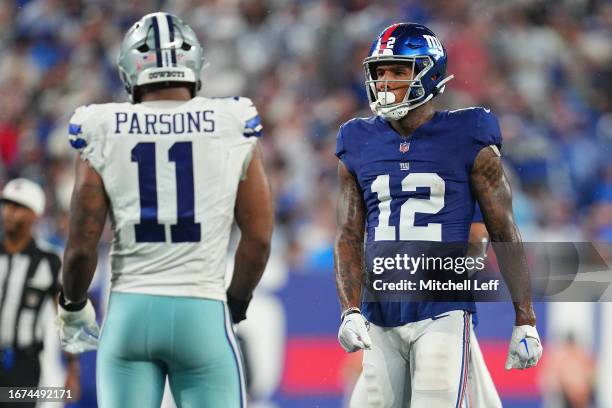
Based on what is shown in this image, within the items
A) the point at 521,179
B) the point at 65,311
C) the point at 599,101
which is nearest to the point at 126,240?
the point at 65,311

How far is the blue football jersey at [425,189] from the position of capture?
3.37 metres

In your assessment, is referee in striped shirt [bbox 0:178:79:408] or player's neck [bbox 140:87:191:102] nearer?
player's neck [bbox 140:87:191:102]

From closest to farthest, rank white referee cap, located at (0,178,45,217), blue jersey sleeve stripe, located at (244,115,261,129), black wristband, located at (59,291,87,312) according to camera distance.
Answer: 1. blue jersey sleeve stripe, located at (244,115,261,129)
2. black wristband, located at (59,291,87,312)
3. white referee cap, located at (0,178,45,217)

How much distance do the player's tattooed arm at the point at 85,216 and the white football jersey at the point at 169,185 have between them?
0.03 meters

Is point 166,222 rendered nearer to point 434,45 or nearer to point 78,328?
point 78,328

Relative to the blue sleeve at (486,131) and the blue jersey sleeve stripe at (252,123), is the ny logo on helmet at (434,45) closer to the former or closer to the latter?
the blue sleeve at (486,131)

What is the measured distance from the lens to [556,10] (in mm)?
7422

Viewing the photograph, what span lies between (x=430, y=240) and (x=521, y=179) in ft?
10.1

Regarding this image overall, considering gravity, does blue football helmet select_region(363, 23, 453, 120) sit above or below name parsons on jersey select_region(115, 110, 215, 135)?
above

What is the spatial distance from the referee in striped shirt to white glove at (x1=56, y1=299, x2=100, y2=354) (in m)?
1.62

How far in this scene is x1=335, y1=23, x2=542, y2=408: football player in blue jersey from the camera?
329cm

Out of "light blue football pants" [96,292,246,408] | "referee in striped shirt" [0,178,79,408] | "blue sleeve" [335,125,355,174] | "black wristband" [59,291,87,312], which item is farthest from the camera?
"referee in striped shirt" [0,178,79,408]

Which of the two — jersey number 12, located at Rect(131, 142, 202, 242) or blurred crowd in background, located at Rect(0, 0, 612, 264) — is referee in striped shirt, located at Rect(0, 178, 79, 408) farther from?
jersey number 12, located at Rect(131, 142, 202, 242)

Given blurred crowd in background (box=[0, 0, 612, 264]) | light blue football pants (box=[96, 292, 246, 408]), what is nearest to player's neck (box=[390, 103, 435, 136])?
light blue football pants (box=[96, 292, 246, 408])
